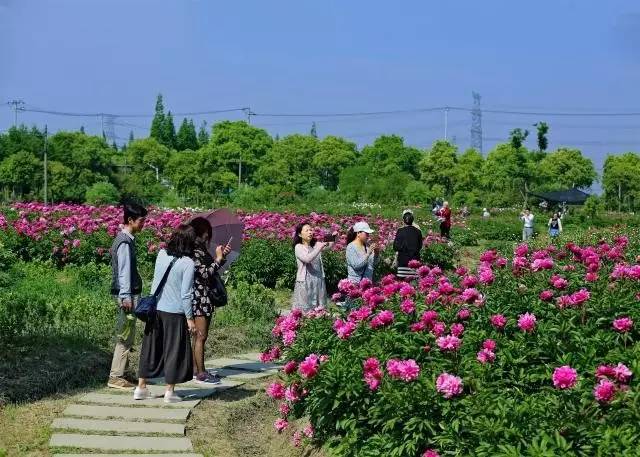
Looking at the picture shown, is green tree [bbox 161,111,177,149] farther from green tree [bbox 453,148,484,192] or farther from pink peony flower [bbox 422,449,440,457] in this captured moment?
pink peony flower [bbox 422,449,440,457]

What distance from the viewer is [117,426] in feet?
19.8

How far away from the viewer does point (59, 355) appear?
757 centimetres

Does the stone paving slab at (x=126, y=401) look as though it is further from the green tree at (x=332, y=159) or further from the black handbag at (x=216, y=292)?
the green tree at (x=332, y=159)

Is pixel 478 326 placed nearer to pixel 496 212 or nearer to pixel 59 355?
pixel 59 355

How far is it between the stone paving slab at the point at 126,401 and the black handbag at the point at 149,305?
0.62 m

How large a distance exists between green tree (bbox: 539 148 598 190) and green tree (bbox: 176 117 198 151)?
1554 inches

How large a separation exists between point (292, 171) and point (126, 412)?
186 feet

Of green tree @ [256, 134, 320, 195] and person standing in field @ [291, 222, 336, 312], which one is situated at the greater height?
green tree @ [256, 134, 320, 195]

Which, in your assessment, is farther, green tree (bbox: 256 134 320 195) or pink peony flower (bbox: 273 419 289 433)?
green tree (bbox: 256 134 320 195)

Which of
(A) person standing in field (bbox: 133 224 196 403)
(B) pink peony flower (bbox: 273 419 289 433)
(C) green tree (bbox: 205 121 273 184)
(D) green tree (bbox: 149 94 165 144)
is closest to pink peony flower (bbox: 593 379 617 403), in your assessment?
(B) pink peony flower (bbox: 273 419 289 433)

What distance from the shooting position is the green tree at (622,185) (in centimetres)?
5688

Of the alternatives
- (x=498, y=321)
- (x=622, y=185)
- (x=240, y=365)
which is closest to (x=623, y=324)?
(x=498, y=321)

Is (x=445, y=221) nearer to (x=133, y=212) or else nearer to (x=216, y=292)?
(x=216, y=292)

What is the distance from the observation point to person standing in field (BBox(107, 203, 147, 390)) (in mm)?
6953
